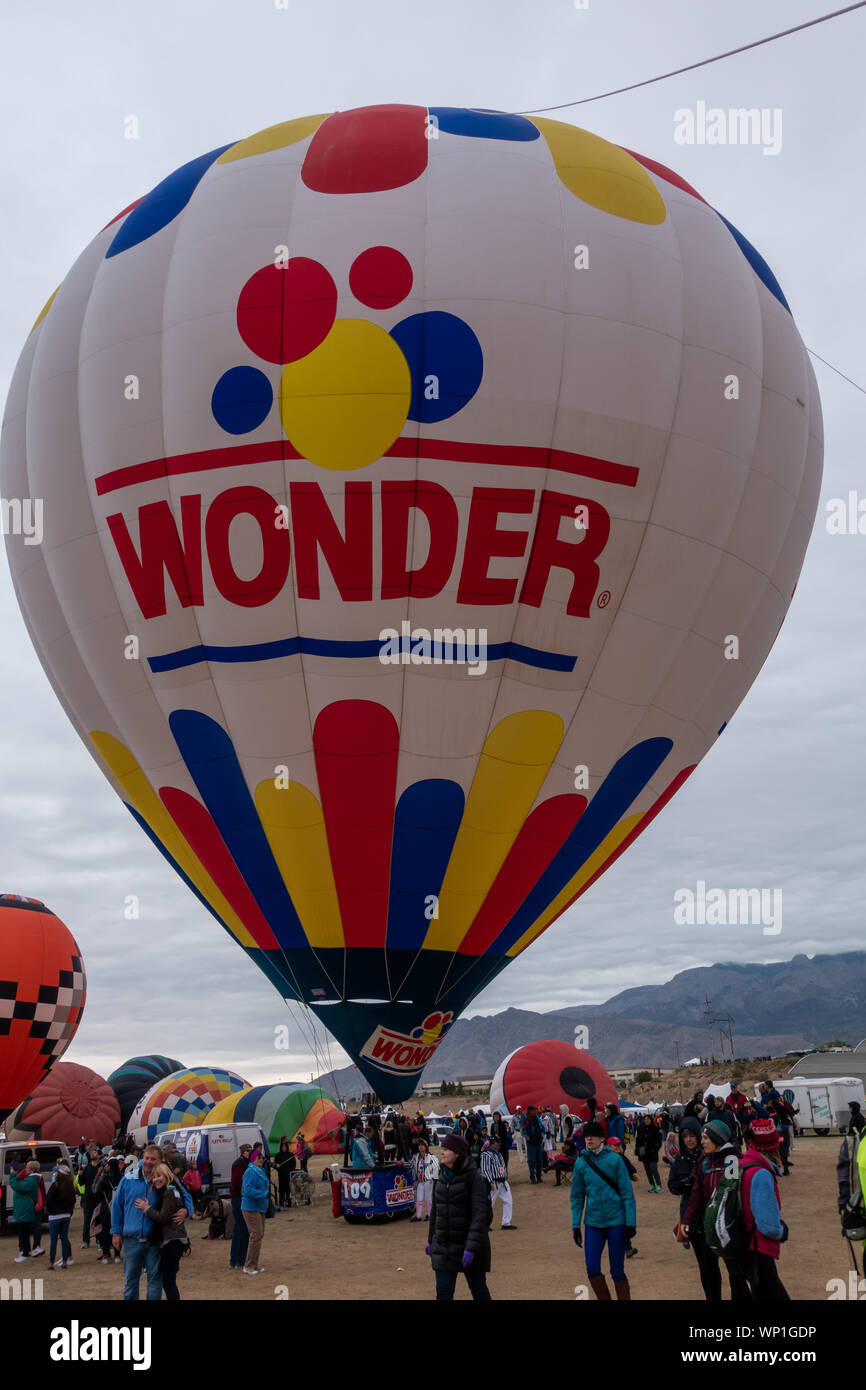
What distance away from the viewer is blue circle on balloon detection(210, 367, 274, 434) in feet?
37.4

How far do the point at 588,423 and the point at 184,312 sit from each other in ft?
15.1

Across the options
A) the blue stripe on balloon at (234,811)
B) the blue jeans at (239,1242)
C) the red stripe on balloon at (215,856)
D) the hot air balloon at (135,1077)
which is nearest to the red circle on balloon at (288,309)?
the blue stripe on balloon at (234,811)

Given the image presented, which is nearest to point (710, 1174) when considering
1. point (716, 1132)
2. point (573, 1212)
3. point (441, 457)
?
point (716, 1132)

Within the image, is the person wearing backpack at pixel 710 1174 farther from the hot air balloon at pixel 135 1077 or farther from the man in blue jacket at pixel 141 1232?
the hot air balloon at pixel 135 1077

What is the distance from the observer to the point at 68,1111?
28.4 meters

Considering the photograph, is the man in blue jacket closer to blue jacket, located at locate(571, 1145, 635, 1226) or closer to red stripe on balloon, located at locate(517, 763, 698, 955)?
blue jacket, located at locate(571, 1145, 635, 1226)

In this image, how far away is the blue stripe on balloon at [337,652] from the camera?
11492 mm

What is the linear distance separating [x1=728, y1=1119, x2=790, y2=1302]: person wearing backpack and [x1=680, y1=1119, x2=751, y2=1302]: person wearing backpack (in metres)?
0.10

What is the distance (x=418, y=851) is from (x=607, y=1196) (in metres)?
5.45

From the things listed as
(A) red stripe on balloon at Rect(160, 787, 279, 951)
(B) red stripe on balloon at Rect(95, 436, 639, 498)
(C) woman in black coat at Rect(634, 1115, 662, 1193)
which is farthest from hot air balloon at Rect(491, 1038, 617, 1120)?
(B) red stripe on balloon at Rect(95, 436, 639, 498)

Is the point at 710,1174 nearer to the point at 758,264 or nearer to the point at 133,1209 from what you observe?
the point at 133,1209

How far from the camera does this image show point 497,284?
11531 millimetres

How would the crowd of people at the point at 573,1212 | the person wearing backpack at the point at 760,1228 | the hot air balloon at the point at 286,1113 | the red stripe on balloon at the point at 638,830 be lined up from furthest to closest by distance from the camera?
the hot air balloon at the point at 286,1113 → the red stripe on balloon at the point at 638,830 → the crowd of people at the point at 573,1212 → the person wearing backpack at the point at 760,1228

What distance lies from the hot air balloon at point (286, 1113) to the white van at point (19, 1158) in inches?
253
